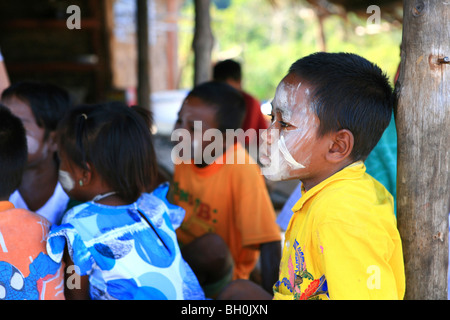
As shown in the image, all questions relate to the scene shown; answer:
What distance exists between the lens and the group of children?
3.97 ft

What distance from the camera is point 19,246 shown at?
1497mm

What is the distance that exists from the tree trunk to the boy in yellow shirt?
2.47m

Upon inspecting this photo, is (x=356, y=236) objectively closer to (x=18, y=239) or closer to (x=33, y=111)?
(x=18, y=239)

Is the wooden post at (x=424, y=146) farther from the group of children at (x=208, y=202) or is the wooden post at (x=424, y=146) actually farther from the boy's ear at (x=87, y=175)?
the boy's ear at (x=87, y=175)

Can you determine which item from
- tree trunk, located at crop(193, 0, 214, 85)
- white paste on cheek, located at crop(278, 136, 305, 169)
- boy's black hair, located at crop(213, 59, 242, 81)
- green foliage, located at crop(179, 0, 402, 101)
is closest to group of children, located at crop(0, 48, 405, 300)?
white paste on cheek, located at crop(278, 136, 305, 169)

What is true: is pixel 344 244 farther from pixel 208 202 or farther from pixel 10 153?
pixel 208 202

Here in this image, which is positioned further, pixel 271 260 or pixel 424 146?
pixel 271 260

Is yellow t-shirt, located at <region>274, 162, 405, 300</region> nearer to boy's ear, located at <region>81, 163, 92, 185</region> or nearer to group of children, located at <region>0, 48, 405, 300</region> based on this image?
group of children, located at <region>0, 48, 405, 300</region>

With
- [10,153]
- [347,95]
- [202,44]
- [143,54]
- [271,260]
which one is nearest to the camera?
[347,95]

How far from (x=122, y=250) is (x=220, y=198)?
33.9 inches

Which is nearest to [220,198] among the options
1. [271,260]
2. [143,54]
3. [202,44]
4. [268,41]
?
[271,260]

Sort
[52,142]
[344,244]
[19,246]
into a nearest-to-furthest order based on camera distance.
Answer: [344,244] < [19,246] < [52,142]

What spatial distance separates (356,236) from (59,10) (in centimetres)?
694

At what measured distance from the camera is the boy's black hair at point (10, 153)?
1.57 meters
